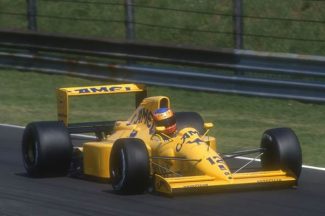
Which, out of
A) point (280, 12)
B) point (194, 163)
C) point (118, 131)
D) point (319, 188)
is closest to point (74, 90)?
point (118, 131)

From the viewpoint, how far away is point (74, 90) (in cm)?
1092

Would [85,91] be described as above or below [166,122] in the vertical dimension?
above

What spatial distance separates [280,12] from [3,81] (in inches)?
225

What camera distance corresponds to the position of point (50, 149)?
402 inches

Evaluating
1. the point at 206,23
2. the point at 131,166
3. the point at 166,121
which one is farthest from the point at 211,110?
the point at 131,166

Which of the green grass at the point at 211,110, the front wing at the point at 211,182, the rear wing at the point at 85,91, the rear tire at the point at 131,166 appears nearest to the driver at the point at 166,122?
the rear tire at the point at 131,166

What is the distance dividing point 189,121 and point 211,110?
4922 millimetres

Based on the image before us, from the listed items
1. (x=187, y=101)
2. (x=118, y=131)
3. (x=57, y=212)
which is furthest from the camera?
(x=187, y=101)

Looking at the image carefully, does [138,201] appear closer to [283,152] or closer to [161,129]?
[161,129]

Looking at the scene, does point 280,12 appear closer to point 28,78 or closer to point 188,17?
point 188,17

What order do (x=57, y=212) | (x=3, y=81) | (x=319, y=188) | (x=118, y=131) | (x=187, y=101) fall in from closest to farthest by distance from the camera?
(x=57, y=212) → (x=319, y=188) → (x=118, y=131) → (x=187, y=101) → (x=3, y=81)

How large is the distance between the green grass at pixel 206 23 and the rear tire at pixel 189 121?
7.59m

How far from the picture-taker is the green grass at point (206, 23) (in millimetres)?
19531

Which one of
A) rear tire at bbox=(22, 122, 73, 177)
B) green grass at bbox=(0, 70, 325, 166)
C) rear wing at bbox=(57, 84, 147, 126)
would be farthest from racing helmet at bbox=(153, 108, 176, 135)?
green grass at bbox=(0, 70, 325, 166)
